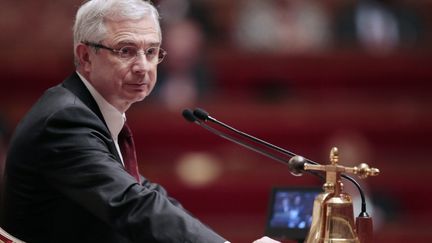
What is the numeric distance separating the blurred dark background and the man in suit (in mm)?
2453

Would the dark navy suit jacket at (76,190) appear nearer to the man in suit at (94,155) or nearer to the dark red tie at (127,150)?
the man in suit at (94,155)

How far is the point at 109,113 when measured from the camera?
2547 mm

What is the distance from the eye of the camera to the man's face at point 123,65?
8.08ft

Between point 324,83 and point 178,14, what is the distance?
0.99 meters

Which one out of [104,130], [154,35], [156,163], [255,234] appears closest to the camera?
[104,130]

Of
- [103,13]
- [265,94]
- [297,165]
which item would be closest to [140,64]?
[103,13]

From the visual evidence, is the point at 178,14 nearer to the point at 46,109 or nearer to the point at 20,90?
the point at 20,90

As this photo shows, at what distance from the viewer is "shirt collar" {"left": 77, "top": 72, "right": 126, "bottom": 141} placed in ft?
8.28

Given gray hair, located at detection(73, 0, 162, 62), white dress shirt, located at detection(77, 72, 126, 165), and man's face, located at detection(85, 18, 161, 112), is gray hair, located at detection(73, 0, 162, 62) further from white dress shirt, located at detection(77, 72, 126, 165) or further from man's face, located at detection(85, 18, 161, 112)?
white dress shirt, located at detection(77, 72, 126, 165)

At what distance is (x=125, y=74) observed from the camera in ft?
8.20

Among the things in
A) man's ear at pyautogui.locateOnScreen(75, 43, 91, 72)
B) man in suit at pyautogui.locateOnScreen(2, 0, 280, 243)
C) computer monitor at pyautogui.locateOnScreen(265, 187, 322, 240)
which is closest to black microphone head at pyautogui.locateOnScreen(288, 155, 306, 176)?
Answer: man in suit at pyautogui.locateOnScreen(2, 0, 280, 243)

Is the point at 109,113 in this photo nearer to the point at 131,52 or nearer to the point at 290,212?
the point at 131,52

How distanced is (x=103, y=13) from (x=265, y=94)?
326 cm

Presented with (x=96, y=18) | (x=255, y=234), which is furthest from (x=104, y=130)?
(x=255, y=234)
